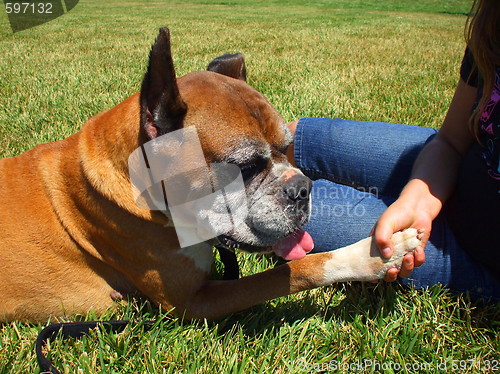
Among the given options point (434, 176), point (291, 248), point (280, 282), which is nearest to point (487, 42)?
→ point (434, 176)

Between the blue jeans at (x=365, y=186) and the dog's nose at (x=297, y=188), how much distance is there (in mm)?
540

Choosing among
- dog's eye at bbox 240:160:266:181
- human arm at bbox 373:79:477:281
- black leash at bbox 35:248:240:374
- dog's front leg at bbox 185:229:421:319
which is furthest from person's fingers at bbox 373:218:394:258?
black leash at bbox 35:248:240:374

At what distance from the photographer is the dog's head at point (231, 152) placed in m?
2.01

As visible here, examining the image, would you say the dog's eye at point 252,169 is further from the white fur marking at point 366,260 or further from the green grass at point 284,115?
the green grass at point 284,115

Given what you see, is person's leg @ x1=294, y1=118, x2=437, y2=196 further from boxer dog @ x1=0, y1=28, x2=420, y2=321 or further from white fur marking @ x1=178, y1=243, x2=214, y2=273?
Result: white fur marking @ x1=178, y1=243, x2=214, y2=273

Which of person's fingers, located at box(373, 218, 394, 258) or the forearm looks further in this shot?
the forearm

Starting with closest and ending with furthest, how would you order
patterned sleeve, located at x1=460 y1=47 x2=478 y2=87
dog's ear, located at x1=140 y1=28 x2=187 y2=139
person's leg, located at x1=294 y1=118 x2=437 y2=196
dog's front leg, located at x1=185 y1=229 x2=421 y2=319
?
dog's ear, located at x1=140 y1=28 x2=187 y2=139 < dog's front leg, located at x1=185 y1=229 x2=421 y2=319 < patterned sleeve, located at x1=460 y1=47 x2=478 y2=87 < person's leg, located at x1=294 y1=118 x2=437 y2=196

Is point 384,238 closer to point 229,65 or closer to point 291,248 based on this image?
point 291,248

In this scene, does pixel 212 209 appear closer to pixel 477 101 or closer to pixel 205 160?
pixel 205 160

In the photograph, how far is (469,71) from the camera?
2434 mm

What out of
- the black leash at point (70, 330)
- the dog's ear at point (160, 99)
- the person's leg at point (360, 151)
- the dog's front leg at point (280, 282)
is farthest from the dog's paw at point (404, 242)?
the black leash at point (70, 330)

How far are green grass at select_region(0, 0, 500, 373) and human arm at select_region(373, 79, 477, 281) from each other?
35 cm

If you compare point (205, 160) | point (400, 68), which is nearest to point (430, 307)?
point (205, 160)

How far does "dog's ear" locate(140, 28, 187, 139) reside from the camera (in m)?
1.88
